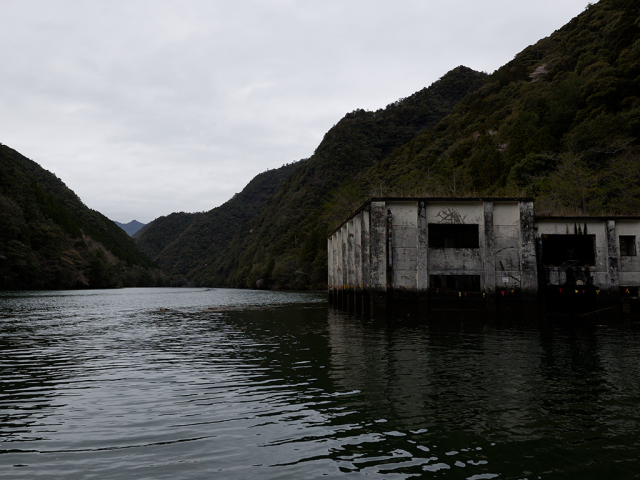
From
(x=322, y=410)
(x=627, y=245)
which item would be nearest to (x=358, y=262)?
(x=627, y=245)

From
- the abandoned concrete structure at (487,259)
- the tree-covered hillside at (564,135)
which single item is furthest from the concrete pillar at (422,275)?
the tree-covered hillside at (564,135)

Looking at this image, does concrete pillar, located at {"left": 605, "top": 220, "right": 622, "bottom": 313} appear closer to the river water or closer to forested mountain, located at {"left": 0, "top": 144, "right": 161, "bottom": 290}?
the river water

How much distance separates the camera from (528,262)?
1101 inches

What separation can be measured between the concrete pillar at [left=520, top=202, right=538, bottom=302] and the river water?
9307 mm

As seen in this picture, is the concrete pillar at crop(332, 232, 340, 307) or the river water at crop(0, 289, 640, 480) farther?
the concrete pillar at crop(332, 232, 340, 307)

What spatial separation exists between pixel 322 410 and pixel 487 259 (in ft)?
69.0

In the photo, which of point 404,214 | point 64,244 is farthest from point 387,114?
point 404,214

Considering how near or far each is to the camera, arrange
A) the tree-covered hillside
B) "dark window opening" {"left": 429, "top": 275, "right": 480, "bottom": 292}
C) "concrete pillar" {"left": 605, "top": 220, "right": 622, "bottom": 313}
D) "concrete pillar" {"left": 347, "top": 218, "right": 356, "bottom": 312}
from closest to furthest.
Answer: "concrete pillar" {"left": 605, "top": 220, "right": 622, "bottom": 313}, "concrete pillar" {"left": 347, "top": 218, "right": 356, "bottom": 312}, "dark window opening" {"left": 429, "top": 275, "right": 480, "bottom": 292}, the tree-covered hillside

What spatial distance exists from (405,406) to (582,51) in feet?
315

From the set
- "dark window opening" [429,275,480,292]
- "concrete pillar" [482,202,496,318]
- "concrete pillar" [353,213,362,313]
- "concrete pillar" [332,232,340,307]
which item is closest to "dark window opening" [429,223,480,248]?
"dark window opening" [429,275,480,292]

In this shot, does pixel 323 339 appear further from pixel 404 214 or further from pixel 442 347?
pixel 404 214

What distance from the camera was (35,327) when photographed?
1011 inches

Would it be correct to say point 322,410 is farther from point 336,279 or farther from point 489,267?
point 336,279

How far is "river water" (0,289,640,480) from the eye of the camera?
6.55 m
